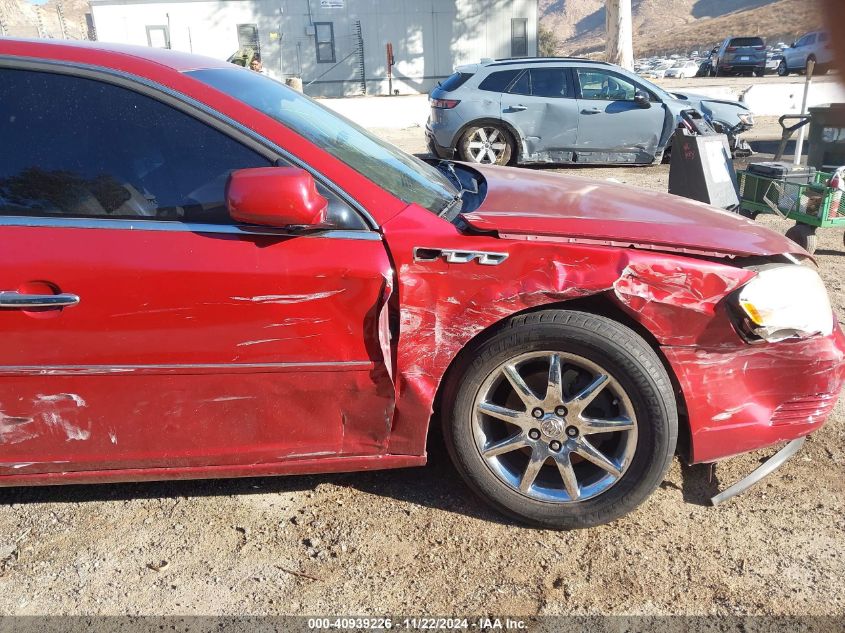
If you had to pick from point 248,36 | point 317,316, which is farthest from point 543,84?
point 248,36

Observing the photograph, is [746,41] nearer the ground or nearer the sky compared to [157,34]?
nearer the ground

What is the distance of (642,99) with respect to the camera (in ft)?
34.6

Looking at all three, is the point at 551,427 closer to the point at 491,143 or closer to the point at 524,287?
the point at 524,287

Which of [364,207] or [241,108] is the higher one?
[241,108]

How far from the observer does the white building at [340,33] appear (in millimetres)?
24938

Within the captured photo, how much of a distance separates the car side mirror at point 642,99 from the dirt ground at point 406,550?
8505 mm

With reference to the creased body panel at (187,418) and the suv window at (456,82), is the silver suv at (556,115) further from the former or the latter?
the creased body panel at (187,418)

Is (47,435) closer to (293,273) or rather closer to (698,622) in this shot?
(293,273)

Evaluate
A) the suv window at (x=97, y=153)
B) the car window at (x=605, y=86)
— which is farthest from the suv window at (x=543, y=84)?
the suv window at (x=97, y=153)

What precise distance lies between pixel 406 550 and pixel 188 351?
3.47ft

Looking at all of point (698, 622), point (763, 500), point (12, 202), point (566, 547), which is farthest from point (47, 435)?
point (763, 500)

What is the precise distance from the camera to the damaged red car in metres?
2.33

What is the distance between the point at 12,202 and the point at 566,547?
228 cm

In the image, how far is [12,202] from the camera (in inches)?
93.1
